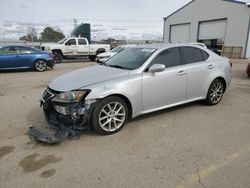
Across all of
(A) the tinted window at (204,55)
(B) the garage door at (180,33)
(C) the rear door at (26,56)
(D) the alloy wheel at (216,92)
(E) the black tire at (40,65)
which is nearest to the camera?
(A) the tinted window at (204,55)

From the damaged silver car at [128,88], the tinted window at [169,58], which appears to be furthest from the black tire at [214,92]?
the tinted window at [169,58]

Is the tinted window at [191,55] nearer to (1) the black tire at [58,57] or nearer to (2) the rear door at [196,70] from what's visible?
(2) the rear door at [196,70]

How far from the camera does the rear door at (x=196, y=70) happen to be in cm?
517

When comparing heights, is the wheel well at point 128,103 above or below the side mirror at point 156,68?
below

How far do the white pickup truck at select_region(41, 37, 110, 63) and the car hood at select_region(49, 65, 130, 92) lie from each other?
14727mm

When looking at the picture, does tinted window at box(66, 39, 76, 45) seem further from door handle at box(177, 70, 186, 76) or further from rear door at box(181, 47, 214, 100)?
door handle at box(177, 70, 186, 76)

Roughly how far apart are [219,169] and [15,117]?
420cm

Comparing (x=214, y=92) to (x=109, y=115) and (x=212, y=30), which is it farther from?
(x=212, y=30)

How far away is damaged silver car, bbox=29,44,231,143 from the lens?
3.92 m

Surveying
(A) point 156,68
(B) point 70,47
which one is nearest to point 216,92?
(A) point 156,68

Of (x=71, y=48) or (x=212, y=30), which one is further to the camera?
(x=212, y=30)

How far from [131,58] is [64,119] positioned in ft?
6.52

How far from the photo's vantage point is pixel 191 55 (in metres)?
5.37

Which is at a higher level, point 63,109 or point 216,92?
point 63,109
